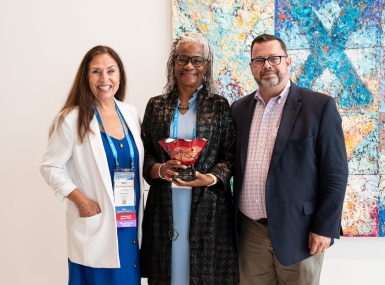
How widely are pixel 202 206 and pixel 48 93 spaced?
6.35 feet

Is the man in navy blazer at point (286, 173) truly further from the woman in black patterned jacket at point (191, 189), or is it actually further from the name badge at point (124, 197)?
the name badge at point (124, 197)

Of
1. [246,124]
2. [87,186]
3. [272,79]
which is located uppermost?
[272,79]

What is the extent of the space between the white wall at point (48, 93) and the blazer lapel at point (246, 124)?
→ 3.45 feet

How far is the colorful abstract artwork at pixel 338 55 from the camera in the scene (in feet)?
10.3

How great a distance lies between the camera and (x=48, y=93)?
11.6 ft

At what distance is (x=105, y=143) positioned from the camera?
92.4 inches

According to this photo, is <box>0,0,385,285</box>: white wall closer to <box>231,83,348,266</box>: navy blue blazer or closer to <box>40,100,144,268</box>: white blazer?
<box>40,100,144,268</box>: white blazer

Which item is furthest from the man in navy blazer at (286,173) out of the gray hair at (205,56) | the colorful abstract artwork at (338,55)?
the colorful abstract artwork at (338,55)

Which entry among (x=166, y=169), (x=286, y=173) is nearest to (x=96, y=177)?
(x=166, y=169)

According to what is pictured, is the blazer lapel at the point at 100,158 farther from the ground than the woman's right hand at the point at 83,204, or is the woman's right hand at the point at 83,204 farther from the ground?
the blazer lapel at the point at 100,158

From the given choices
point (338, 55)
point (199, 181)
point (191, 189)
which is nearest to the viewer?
point (199, 181)

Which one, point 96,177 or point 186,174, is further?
point 96,177

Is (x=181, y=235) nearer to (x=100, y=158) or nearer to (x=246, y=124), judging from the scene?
(x=100, y=158)

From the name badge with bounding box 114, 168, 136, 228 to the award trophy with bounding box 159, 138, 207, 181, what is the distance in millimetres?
308
